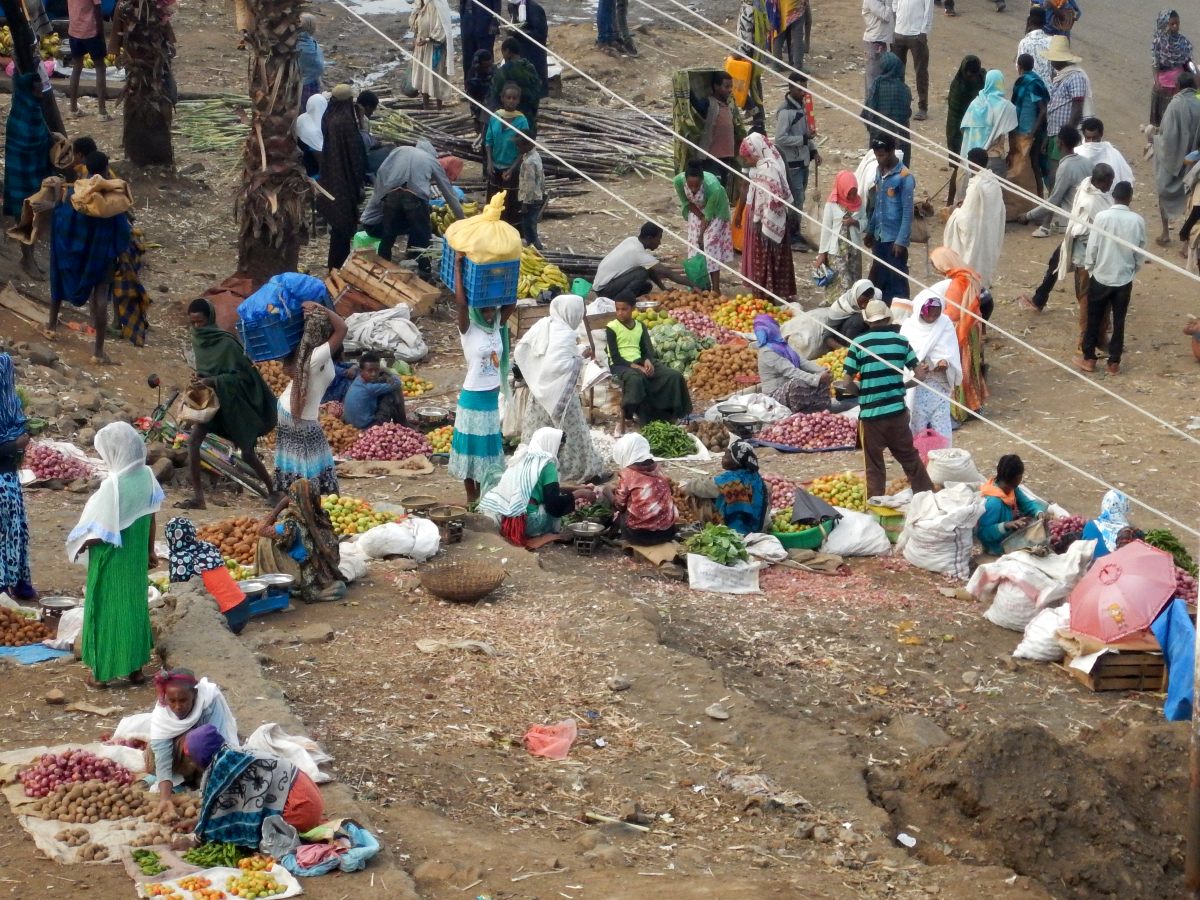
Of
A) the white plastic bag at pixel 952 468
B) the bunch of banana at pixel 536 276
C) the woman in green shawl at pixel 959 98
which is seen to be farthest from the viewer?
the woman in green shawl at pixel 959 98

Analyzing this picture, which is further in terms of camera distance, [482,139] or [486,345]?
[482,139]

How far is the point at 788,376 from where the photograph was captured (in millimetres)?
13062

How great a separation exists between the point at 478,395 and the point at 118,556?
3.50 meters

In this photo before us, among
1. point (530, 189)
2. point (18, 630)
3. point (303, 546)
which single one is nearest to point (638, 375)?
point (530, 189)

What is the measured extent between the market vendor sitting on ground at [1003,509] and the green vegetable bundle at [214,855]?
5649 mm

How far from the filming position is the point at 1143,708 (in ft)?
29.6

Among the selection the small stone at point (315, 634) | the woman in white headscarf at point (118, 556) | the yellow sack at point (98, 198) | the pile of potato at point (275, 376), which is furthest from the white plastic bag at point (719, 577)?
the yellow sack at point (98, 198)

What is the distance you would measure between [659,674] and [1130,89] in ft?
47.3

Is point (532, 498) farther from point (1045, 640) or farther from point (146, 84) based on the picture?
point (146, 84)

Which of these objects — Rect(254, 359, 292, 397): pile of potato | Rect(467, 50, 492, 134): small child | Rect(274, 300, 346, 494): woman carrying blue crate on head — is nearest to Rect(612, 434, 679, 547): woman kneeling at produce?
Rect(274, 300, 346, 494): woman carrying blue crate on head

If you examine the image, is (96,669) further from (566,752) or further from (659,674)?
(659,674)

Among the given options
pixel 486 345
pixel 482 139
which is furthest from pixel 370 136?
pixel 486 345

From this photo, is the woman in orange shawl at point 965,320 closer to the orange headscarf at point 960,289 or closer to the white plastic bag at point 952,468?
the orange headscarf at point 960,289

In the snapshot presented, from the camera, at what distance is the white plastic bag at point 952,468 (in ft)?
36.0
